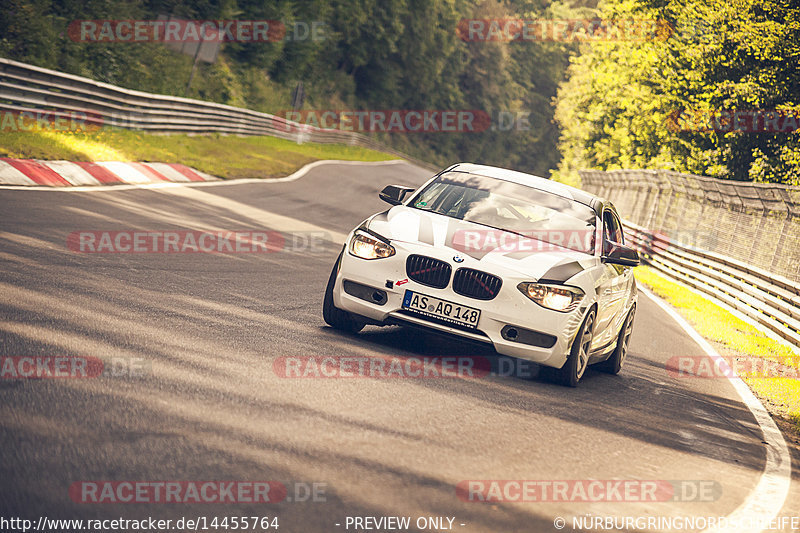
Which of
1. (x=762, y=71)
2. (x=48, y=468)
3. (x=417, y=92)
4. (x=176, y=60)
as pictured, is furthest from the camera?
(x=417, y=92)

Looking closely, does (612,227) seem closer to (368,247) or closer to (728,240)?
(368,247)

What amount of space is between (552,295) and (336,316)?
73.3 inches

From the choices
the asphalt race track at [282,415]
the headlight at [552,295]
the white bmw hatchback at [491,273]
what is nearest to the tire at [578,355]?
the white bmw hatchback at [491,273]

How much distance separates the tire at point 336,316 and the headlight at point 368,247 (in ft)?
0.64

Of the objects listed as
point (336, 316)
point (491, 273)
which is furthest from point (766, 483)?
point (336, 316)

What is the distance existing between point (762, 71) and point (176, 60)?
2463 centimetres

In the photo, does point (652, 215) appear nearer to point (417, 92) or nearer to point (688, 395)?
point (688, 395)

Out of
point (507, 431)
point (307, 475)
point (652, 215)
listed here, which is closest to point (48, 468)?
point (307, 475)

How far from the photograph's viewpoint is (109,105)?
23531mm

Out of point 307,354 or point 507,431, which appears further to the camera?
point 307,354

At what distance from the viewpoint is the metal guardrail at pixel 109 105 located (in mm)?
18641

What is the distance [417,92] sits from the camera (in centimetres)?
8288

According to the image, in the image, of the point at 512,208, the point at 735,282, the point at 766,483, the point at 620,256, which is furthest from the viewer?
the point at 735,282

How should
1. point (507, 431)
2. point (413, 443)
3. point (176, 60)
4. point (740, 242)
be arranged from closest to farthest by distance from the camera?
point (413, 443), point (507, 431), point (740, 242), point (176, 60)
